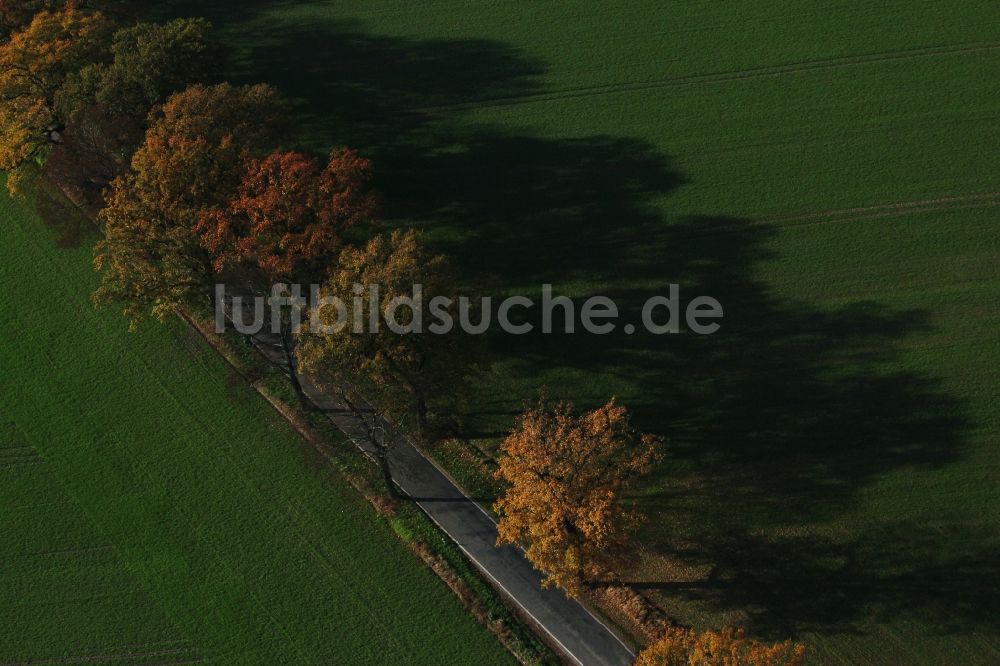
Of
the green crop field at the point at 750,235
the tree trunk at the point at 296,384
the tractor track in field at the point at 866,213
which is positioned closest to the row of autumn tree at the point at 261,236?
the tree trunk at the point at 296,384

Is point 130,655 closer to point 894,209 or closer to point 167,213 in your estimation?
point 167,213

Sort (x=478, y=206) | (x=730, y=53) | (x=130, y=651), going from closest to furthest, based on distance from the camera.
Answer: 1. (x=130, y=651)
2. (x=478, y=206)
3. (x=730, y=53)

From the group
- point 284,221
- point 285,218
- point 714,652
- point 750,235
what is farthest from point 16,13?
point 714,652

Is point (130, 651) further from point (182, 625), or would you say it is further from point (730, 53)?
point (730, 53)

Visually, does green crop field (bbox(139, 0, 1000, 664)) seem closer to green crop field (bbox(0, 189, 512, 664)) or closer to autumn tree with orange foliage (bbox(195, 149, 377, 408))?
autumn tree with orange foliage (bbox(195, 149, 377, 408))

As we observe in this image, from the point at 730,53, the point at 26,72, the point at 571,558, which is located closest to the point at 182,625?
the point at 571,558

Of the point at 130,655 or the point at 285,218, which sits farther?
the point at 285,218

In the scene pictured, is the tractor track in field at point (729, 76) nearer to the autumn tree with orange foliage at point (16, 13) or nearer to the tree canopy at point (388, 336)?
the tree canopy at point (388, 336)
